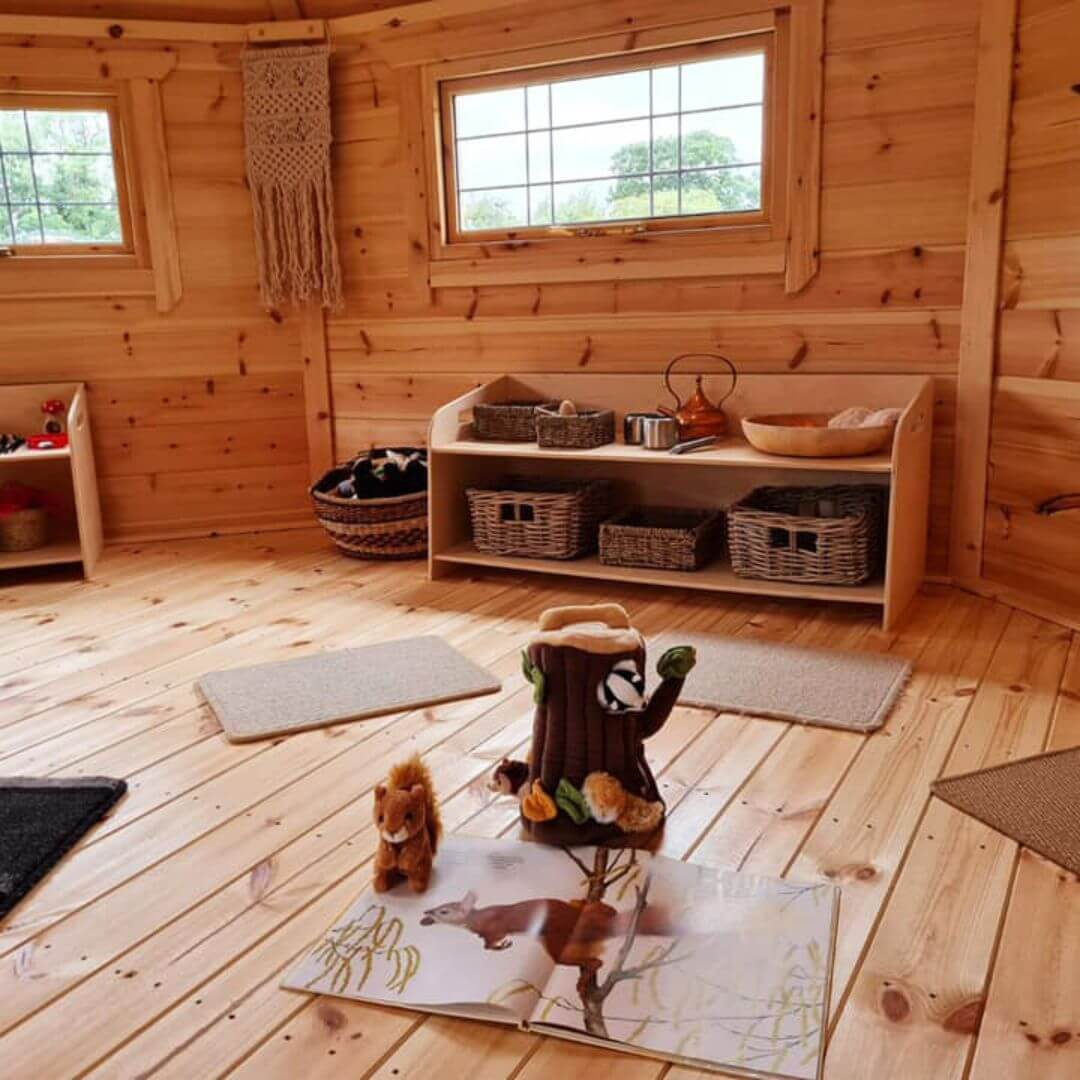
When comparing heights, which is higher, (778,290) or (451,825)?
(778,290)

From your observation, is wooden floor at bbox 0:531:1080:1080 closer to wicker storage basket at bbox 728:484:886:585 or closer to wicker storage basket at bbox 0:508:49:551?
wicker storage basket at bbox 728:484:886:585

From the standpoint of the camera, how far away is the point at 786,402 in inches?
130

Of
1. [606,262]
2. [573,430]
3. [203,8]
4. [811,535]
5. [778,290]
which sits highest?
[203,8]

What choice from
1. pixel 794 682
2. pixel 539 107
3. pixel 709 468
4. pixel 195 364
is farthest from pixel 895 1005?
pixel 195 364

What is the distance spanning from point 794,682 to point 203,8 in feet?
10.6

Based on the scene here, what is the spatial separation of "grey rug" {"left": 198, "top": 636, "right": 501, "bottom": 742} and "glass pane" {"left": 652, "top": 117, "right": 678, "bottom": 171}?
6.09 feet

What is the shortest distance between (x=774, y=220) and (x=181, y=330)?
225cm

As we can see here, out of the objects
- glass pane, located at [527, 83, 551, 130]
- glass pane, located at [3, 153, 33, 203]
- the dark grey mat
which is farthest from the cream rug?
glass pane, located at [3, 153, 33, 203]

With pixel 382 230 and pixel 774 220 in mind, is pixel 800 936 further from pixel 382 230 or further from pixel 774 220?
pixel 382 230

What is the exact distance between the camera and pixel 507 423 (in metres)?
3.38

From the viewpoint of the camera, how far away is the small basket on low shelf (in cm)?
314

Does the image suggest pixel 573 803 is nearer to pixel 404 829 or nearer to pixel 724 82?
pixel 404 829

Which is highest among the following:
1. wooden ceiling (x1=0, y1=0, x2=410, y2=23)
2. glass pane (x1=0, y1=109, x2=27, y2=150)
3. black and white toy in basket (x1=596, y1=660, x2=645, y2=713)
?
wooden ceiling (x1=0, y1=0, x2=410, y2=23)

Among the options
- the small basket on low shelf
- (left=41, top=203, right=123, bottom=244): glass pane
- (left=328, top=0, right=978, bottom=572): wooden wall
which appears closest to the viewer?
(left=328, top=0, right=978, bottom=572): wooden wall
